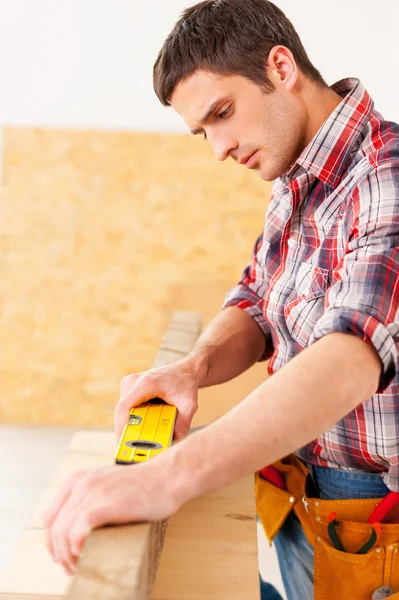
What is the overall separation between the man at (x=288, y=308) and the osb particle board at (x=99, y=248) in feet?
7.59

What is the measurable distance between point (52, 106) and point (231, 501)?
3062mm

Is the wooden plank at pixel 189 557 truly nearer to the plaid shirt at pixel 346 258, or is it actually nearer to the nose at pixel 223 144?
the plaid shirt at pixel 346 258

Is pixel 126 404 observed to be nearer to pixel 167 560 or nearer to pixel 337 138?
pixel 167 560

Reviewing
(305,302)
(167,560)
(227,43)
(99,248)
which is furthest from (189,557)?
(99,248)

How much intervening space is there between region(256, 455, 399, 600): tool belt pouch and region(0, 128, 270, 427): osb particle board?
2589mm

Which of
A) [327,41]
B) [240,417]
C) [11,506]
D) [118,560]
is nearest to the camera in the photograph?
[118,560]

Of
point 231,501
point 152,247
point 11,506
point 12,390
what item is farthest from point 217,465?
point 12,390

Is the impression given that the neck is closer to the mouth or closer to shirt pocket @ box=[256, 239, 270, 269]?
the mouth

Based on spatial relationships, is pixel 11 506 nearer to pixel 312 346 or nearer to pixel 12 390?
pixel 12 390

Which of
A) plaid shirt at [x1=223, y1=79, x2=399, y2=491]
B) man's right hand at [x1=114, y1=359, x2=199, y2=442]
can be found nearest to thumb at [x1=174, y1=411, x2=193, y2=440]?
man's right hand at [x1=114, y1=359, x2=199, y2=442]

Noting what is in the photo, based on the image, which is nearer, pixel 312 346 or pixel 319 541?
pixel 312 346

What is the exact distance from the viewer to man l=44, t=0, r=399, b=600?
32.7 inches

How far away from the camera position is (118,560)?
0.74m

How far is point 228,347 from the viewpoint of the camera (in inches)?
58.2
